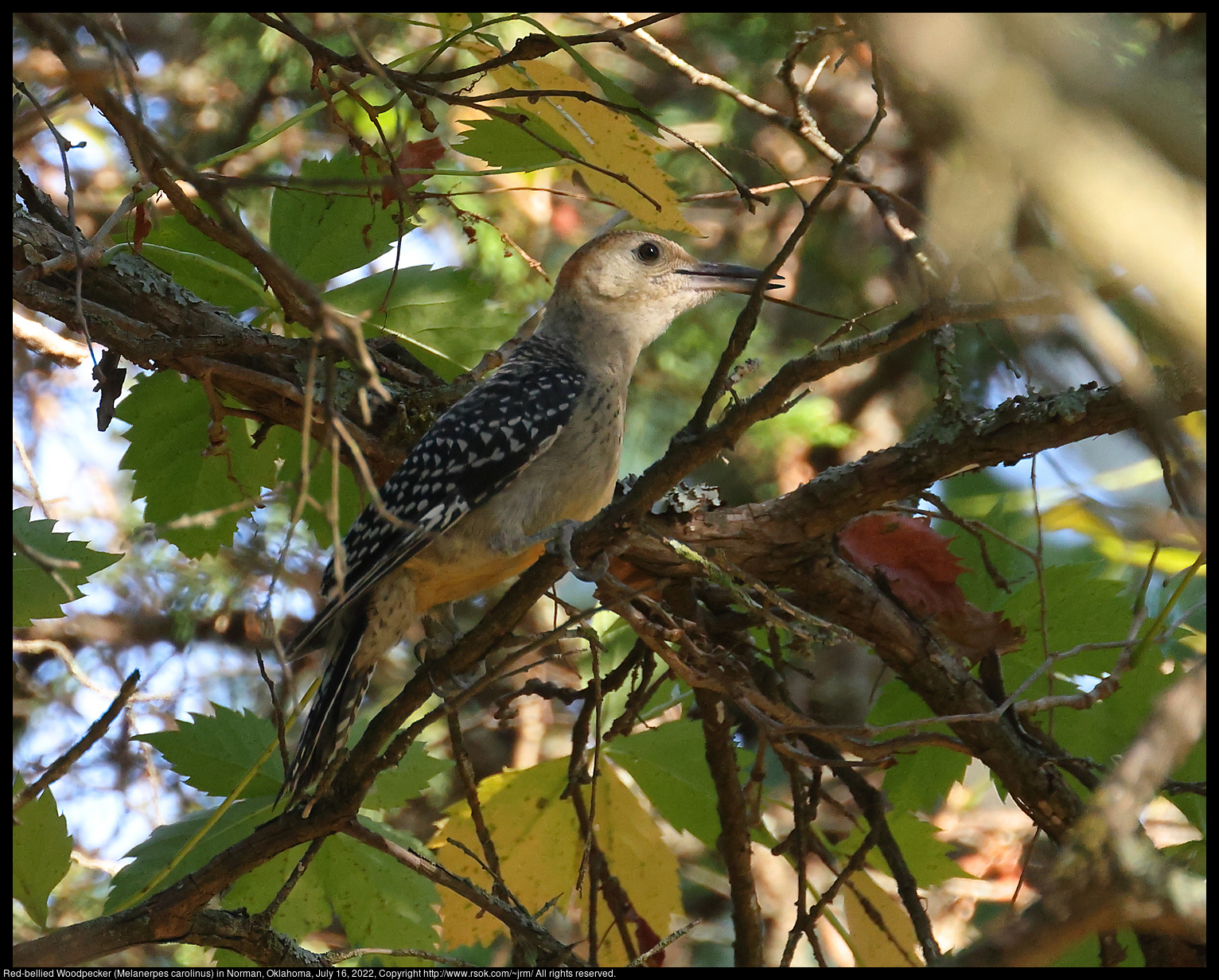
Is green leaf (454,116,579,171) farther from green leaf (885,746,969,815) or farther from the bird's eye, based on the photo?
green leaf (885,746,969,815)

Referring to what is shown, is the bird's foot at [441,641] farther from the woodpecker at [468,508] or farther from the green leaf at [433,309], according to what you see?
the green leaf at [433,309]

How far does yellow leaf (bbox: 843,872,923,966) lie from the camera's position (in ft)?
8.47

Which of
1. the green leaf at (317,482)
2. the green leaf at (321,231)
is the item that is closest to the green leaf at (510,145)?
the green leaf at (321,231)

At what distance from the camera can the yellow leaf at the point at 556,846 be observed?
282 centimetres

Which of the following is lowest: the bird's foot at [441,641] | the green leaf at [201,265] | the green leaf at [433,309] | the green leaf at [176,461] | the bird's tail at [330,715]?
the bird's tail at [330,715]

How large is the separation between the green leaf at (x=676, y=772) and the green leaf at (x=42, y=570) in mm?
1402

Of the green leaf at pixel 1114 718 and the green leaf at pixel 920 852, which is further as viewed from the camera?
the green leaf at pixel 920 852

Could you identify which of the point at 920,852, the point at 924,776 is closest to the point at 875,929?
the point at 920,852

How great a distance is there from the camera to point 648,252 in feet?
12.7

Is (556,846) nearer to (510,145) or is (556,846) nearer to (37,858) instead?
(37,858)

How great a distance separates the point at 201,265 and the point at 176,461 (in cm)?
57

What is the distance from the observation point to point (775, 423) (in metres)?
4.13

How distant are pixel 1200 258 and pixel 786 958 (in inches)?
72.7

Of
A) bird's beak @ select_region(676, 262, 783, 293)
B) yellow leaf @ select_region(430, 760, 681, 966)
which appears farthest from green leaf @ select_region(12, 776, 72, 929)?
bird's beak @ select_region(676, 262, 783, 293)
